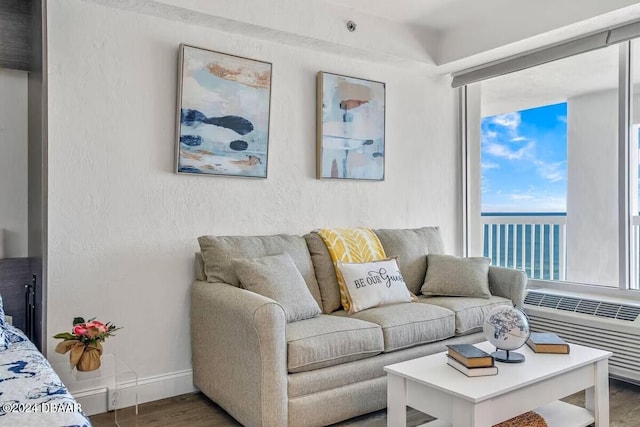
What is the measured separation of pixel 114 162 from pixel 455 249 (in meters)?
2.95

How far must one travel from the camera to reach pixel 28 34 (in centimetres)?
278

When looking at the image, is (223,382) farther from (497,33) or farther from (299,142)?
(497,33)

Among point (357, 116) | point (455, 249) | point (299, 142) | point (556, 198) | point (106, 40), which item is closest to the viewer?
point (106, 40)

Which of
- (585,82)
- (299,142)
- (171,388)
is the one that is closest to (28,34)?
(299,142)

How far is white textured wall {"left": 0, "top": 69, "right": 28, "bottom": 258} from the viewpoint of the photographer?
109 inches

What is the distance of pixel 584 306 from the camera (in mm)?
3398

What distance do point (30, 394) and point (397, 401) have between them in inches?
56.1

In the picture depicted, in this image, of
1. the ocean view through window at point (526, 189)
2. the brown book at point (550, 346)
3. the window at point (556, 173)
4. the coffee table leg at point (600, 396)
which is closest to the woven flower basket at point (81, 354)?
the brown book at point (550, 346)

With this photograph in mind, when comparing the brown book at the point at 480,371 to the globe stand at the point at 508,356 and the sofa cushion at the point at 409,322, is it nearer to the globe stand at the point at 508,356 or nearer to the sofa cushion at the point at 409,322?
the globe stand at the point at 508,356

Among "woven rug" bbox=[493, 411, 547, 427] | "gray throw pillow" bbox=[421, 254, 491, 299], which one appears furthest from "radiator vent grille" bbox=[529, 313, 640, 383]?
"woven rug" bbox=[493, 411, 547, 427]

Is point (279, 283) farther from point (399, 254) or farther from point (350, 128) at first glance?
point (350, 128)

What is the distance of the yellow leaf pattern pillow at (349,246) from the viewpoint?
3233 millimetres

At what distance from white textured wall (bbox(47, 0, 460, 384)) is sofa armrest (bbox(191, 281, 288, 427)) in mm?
353

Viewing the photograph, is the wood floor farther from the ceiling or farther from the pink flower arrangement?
the ceiling
